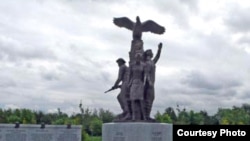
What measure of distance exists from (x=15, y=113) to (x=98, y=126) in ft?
26.9

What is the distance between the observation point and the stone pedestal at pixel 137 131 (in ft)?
48.5

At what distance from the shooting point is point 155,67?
53.0 ft

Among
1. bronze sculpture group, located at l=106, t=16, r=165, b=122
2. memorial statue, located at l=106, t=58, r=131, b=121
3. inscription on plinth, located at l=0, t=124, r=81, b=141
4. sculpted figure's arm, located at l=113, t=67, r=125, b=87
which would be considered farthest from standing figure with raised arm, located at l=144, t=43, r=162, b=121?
inscription on plinth, located at l=0, t=124, r=81, b=141

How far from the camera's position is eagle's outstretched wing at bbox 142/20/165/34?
16531mm

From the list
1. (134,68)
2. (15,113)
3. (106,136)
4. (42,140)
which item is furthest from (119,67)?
(15,113)

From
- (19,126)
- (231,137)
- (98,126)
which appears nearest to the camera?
(19,126)

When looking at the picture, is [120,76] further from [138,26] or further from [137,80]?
[138,26]

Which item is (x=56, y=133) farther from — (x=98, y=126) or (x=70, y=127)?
(x=98, y=126)

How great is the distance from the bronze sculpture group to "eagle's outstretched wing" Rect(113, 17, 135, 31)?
13cm

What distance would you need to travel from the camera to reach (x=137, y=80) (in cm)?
1583

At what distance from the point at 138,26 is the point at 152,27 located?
61 cm

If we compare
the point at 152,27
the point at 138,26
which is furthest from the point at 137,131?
the point at 152,27

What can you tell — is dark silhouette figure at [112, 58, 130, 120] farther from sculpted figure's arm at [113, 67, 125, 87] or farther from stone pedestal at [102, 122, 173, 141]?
stone pedestal at [102, 122, 173, 141]

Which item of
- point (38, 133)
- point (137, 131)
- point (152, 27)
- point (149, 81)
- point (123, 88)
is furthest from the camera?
point (152, 27)
